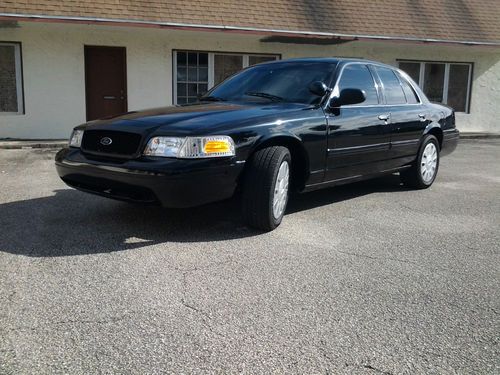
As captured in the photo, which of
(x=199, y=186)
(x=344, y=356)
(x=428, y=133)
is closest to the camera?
(x=344, y=356)

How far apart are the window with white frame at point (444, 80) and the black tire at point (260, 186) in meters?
12.2

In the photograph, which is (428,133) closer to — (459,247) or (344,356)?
(459,247)

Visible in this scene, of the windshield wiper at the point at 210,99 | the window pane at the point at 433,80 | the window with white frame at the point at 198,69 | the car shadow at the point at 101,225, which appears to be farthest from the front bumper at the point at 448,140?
the window pane at the point at 433,80

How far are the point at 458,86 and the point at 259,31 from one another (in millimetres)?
7315

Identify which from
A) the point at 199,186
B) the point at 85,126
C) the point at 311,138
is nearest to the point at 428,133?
the point at 311,138

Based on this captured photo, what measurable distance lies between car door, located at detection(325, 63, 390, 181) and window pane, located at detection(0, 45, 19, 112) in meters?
8.95

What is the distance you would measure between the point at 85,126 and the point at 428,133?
4461mm

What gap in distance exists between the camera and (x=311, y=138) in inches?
199

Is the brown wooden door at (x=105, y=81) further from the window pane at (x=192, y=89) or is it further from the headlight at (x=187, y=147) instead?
the headlight at (x=187, y=147)

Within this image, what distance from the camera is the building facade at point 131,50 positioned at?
11711 mm

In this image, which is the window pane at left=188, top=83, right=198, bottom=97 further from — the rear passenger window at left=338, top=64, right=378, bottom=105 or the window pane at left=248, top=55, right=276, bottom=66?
the rear passenger window at left=338, top=64, right=378, bottom=105

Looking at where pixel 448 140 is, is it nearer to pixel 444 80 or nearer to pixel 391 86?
pixel 391 86

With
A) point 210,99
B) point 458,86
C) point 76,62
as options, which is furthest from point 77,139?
point 458,86

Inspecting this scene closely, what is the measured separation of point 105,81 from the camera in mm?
12719
